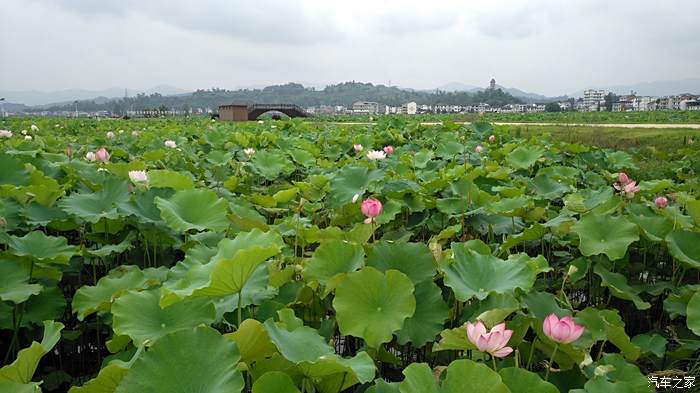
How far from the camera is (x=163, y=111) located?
4675 centimetres

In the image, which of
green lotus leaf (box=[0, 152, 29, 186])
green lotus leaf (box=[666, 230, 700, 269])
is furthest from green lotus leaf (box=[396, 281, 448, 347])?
green lotus leaf (box=[0, 152, 29, 186])

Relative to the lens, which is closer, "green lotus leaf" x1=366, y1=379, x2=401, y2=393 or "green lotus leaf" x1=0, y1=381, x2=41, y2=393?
"green lotus leaf" x1=0, y1=381, x2=41, y2=393

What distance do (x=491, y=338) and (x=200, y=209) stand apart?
1176mm

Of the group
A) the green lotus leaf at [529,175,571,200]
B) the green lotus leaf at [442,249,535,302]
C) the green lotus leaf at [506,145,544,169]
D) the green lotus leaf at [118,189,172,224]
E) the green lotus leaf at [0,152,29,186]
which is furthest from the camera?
the green lotus leaf at [506,145,544,169]

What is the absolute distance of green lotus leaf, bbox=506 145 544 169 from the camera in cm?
349

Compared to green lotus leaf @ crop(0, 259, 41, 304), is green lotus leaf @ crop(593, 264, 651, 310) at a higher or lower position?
lower

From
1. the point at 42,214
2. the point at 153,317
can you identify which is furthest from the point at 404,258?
the point at 42,214

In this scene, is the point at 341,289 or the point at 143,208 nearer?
the point at 341,289

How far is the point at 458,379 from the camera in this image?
940mm

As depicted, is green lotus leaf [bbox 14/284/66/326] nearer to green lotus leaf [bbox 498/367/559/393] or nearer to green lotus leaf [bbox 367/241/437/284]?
green lotus leaf [bbox 367/241/437/284]

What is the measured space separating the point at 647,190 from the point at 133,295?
2.59m

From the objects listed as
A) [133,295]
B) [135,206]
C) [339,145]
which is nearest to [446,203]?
[135,206]

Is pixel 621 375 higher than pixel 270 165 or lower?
lower

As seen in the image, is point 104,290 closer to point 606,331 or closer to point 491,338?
point 491,338
